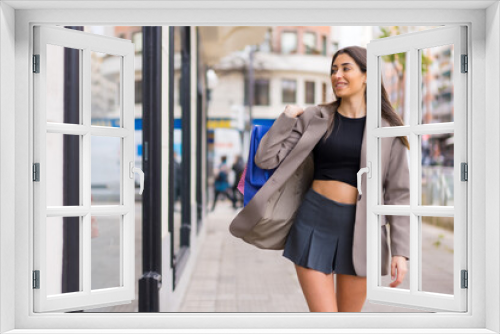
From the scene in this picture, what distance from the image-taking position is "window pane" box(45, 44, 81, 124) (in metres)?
3.54

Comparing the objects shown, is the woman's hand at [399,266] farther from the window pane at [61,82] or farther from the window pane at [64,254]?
the window pane at [61,82]

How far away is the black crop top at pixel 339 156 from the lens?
288 centimetres

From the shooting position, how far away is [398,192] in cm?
291

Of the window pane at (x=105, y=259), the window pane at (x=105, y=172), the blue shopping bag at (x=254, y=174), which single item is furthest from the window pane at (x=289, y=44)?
the blue shopping bag at (x=254, y=174)

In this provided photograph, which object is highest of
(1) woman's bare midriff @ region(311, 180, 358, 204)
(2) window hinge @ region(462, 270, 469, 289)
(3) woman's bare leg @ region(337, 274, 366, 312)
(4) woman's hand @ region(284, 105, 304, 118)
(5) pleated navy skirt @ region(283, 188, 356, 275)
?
(4) woman's hand @ region(284, 105, 304, 118)

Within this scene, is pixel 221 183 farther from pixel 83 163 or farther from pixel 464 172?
pixel 464 172

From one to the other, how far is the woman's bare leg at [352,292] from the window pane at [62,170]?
1.68 meters

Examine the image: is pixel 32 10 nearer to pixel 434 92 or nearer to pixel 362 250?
pixel 362 250

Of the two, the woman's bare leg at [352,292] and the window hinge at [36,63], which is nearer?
the window hinge at [36,63]

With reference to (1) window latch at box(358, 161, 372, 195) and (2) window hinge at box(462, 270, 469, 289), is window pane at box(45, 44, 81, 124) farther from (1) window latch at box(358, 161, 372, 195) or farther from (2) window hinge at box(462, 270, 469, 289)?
(2) window hinge at box(462, 270, 469, 289)

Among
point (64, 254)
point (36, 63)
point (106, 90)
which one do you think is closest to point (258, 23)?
point (36, 63)

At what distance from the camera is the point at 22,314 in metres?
2.71

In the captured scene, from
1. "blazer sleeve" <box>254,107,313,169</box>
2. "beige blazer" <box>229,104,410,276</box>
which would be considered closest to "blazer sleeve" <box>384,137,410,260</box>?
"beige blazer" <box>229,104,410,276</box>

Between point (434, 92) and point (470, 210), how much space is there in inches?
2184
